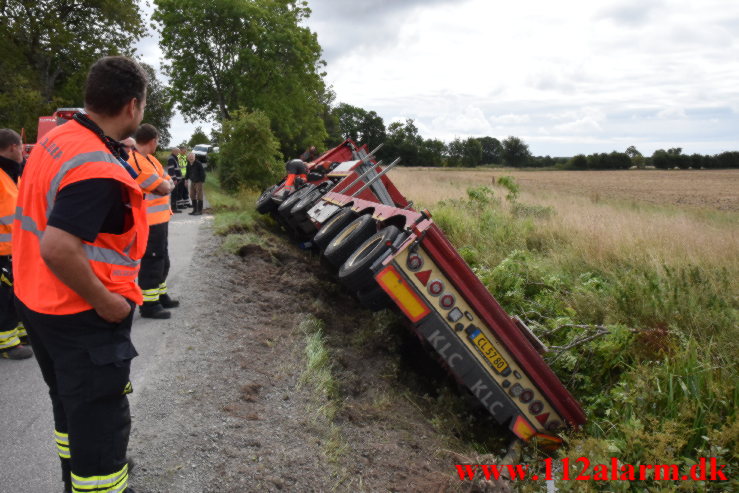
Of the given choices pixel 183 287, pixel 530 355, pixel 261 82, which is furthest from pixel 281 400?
pixel 261 82

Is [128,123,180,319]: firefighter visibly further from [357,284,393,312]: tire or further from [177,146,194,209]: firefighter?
[177,146,194,209]: firefighter

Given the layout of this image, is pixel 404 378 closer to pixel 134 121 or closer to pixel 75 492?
pixel 75 492

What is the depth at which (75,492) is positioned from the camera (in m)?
2.05

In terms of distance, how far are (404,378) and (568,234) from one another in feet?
14.0

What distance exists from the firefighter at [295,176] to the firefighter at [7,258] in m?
5.09

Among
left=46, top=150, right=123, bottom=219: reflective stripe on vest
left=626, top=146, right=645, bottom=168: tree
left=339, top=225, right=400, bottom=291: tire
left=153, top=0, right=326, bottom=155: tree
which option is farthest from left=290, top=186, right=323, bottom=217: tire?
left=626, top=146, right=645, bottom=168: tree

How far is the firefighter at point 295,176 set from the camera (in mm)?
9055

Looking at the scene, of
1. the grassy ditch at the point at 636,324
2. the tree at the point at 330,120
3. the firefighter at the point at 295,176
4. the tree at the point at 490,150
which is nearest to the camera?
the grassy ditch at the point at 636,324

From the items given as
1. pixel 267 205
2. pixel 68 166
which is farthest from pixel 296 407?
pixel 267 205

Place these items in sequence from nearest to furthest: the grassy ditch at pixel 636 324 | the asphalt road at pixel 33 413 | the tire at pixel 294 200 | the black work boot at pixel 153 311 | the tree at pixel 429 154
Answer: the asphalt road at pixel 33 413 → the grassy ditch at pixel 636 324 → the black work boot at pixel 153 311 → the tire at pixel 294 200 → the tree at pixel 429 154

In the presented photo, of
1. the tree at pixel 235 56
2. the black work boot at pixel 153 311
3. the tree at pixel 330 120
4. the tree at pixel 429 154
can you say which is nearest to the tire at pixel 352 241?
the black work boot at pixel 153 311

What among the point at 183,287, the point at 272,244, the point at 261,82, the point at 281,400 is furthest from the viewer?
the point at 261,82

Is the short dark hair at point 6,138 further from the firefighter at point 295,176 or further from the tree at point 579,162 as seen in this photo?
the tree at point 579,162

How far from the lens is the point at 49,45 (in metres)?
22.3
